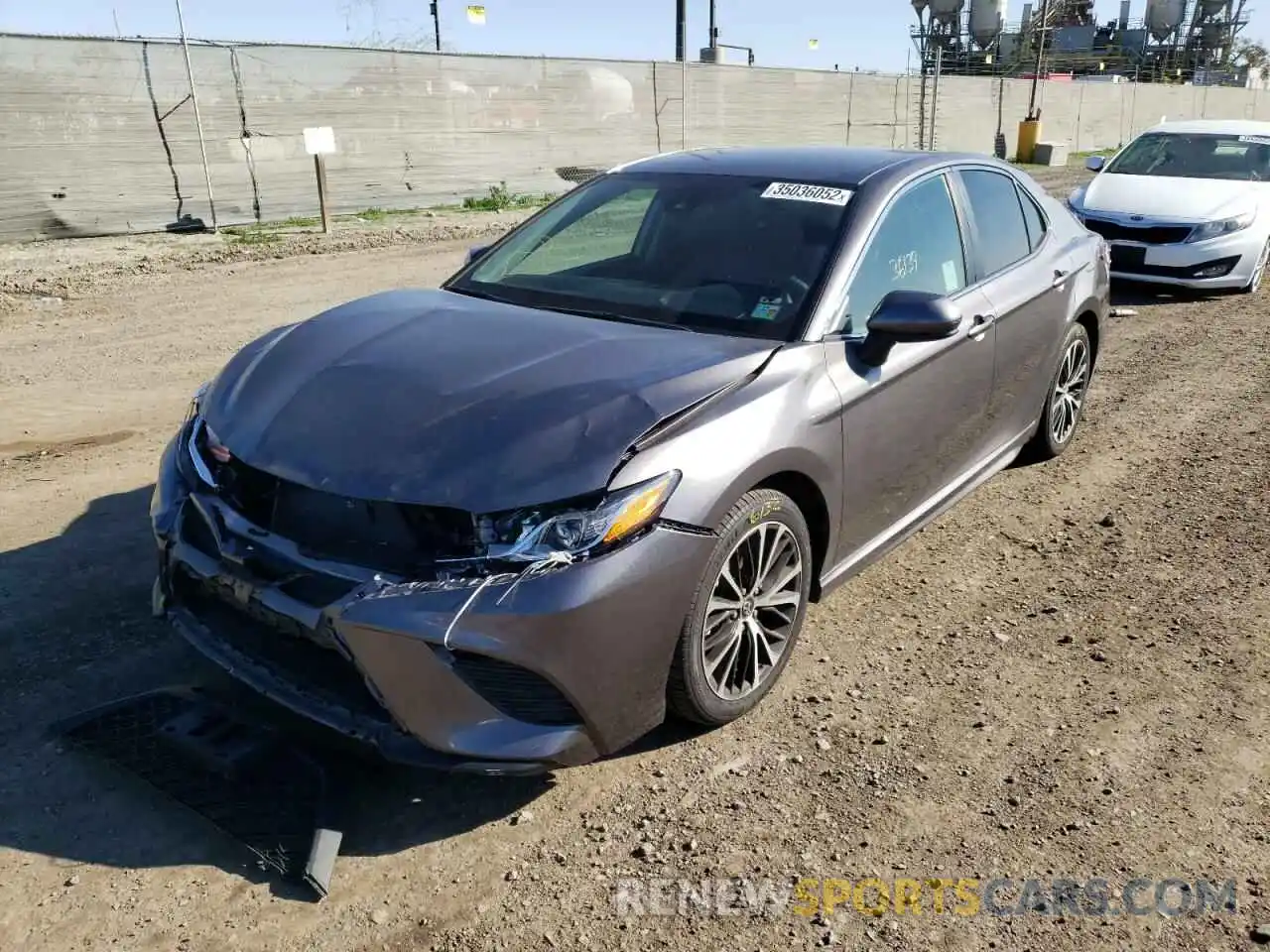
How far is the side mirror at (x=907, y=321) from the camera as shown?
334cm

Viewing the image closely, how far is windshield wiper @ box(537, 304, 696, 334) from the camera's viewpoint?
3516 mm

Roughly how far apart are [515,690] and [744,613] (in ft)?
2.80

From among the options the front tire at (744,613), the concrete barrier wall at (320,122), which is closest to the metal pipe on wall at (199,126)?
the concrete barrier wall at (320,122)

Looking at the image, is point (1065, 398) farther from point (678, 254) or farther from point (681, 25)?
point (681, 25)

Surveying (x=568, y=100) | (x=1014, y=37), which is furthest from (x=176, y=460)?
(x=1014, y=37)

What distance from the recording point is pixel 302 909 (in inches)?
99.4

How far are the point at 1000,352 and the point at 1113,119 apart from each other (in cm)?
3909

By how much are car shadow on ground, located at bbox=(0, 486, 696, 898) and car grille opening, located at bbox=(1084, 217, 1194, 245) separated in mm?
8209

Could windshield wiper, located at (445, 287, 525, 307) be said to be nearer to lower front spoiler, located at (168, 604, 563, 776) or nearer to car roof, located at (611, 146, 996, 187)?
car roof, located at (611, 146, 996, 187)

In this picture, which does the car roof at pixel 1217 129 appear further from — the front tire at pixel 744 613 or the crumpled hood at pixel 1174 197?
the front tire at pixel 744 613

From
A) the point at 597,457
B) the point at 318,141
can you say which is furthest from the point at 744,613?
the point at 318,141

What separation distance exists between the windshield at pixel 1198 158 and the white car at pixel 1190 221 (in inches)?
0.6

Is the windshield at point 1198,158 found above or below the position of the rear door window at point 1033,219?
below

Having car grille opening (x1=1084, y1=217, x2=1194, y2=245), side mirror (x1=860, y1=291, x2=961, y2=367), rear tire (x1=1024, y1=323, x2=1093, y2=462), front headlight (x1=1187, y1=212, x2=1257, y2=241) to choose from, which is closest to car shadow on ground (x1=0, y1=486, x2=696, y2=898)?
side mirror (x1=860, y1=291, x2=961, y2=367)
